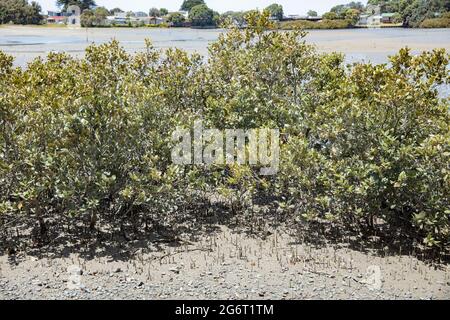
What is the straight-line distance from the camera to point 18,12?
67.9 m

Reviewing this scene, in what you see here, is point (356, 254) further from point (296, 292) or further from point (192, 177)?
point (192, 177)

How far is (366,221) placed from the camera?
20.6 feet

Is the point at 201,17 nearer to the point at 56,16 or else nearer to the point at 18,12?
the point at 18,12

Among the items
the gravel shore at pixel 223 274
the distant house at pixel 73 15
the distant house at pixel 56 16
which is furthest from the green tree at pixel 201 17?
the gravel shore at pixel 223 274

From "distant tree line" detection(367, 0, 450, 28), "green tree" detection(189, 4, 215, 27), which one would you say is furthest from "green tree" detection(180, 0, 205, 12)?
"distant tree line" detection(367, 0, 450, 28)

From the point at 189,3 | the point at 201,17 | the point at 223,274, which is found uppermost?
the point at 189,3

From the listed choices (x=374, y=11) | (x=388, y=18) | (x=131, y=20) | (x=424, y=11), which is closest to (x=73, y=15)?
(x=131, y=20)

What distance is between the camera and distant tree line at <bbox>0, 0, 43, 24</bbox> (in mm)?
67206

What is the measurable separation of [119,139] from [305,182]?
7.04 ft

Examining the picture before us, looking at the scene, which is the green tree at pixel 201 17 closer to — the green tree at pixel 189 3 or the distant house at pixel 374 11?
the distant house at pixel 374 11

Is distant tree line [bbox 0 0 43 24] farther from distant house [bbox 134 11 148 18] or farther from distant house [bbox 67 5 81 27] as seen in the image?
distant house [bbox 134 11 148 18]

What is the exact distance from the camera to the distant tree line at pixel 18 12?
67.2m

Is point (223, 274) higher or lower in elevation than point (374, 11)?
lower
